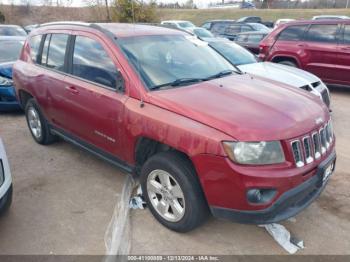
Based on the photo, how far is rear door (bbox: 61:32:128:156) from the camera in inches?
137

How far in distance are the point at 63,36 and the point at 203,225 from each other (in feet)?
9.30

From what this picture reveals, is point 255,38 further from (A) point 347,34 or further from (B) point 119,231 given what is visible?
(B) point 119,231

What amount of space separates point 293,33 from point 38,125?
654 cm

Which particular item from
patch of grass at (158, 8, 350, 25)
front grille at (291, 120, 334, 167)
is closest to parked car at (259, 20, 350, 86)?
front grille at (291, 120, 334, 167)

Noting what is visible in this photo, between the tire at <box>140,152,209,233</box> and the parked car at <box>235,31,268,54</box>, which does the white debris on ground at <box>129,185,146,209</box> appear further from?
the parked car at <box>235,31,268,54</box>

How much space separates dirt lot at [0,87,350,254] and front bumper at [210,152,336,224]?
41 cm


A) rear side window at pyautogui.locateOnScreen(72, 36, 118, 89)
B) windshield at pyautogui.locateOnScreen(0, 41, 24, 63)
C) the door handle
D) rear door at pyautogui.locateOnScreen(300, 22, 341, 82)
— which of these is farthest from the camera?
rear door at pyautogui.locateOnScreen(300, 22, 341, 82)

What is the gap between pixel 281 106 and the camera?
306 cm

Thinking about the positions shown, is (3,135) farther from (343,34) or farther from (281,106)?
(343,34)

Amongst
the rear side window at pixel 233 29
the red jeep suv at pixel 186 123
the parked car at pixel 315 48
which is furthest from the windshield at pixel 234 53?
the rear side window at pixel 233 29

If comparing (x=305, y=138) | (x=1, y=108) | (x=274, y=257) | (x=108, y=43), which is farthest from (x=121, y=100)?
(x=1, y=108)

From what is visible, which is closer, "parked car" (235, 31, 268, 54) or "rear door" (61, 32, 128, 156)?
"rear door" (61, 32, 128, 156)

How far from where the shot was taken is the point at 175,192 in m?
3.09

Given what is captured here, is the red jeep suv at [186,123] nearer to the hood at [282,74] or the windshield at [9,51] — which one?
the hood at [282,74]
